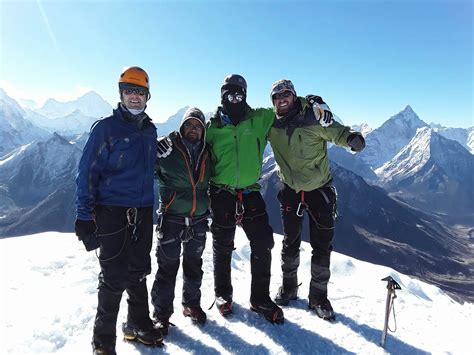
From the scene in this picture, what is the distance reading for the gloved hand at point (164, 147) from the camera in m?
8.18

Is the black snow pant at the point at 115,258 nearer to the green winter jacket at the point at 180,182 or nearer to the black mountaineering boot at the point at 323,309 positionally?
the green winter jacket at the point at 180,182

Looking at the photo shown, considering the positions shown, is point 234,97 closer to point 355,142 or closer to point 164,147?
point 164,147

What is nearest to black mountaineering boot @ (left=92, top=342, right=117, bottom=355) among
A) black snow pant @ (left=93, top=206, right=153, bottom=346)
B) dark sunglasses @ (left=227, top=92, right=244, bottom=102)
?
black snow pant @ (left=93, top=206, right=153, bottom=346)

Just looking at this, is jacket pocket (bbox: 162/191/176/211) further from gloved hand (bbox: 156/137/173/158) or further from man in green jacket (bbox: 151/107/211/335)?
gloved hand (bbox: 156/137/173/158)

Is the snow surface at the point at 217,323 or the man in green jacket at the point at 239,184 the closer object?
the snow surface at the point at 217,323

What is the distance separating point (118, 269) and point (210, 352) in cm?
265

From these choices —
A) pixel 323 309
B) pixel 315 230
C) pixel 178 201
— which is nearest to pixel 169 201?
pixel 178 201

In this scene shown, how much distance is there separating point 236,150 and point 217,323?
14.0ft

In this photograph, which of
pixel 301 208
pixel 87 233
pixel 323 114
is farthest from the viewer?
pixel 301 208

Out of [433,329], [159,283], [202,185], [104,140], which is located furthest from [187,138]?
[433,329]

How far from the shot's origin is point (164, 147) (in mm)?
8188

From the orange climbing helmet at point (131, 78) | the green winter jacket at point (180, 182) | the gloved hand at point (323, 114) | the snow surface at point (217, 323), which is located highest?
the orange climbing helmet at point (131, 78)

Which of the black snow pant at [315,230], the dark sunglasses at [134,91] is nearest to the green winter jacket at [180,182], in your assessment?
the dark sunglasses at [134,91]

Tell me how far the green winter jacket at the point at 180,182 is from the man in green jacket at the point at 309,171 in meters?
2.54
